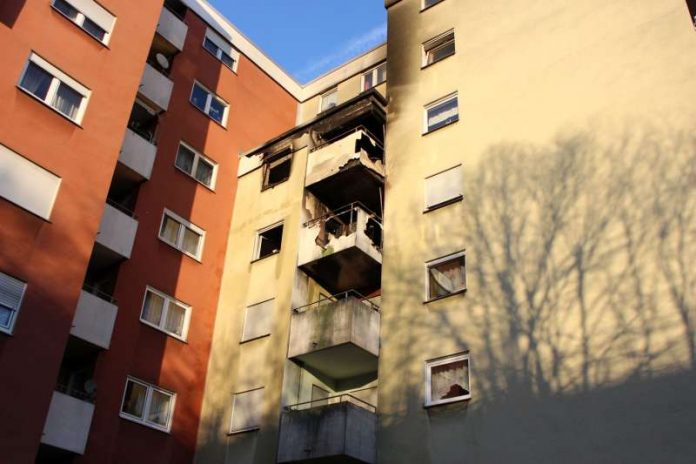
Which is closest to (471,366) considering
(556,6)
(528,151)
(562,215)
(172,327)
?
(562,215)

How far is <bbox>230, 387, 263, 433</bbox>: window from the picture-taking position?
1975 cm

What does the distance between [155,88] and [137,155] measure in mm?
3160

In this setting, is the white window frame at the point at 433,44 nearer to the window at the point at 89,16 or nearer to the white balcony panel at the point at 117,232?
the window at the point at 89,16

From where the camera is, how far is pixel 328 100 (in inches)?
1181

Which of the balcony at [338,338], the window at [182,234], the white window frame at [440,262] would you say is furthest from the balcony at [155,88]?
the white window frame at [440,262]

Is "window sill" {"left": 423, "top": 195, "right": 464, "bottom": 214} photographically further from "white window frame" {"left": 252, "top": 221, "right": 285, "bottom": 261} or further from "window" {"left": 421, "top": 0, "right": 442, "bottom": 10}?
"window" {"left": 421, "top": 0, "right": 442, "bottom": 10}

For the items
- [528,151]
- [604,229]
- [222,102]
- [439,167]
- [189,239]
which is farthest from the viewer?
[222,102]

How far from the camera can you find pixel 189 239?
23.4m

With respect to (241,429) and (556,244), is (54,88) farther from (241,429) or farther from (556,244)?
(556,244)

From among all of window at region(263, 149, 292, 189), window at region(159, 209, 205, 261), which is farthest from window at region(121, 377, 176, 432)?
window at region(263, 149, 292, 189)

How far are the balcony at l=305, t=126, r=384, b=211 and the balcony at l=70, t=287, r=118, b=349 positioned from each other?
7.32 m

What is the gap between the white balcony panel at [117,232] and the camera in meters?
20.1

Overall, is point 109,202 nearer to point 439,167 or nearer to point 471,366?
point 439,167

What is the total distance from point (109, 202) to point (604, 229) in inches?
547
